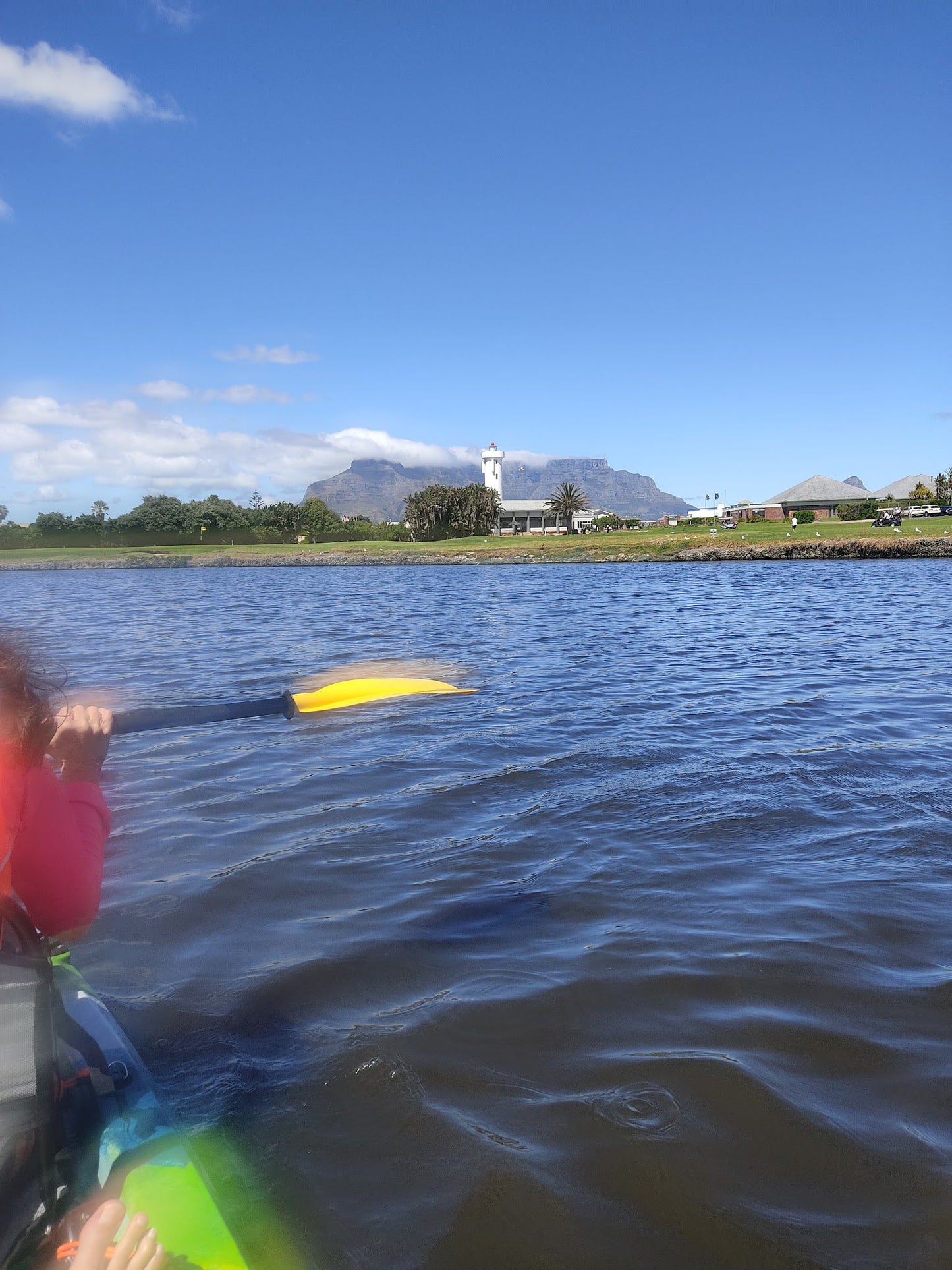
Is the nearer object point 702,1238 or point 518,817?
point 702,1238

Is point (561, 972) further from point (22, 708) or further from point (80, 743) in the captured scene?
point (22, 708)

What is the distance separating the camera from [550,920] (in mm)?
4113

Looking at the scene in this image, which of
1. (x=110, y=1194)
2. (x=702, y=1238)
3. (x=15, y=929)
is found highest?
(x=15, y=929)

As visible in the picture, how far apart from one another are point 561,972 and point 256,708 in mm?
1913

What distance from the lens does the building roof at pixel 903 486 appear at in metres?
132

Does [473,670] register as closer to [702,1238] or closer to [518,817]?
[518,817]

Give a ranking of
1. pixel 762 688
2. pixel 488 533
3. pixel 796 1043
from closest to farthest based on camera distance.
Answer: pixel 796 1043
pixel 762 688
pixel 488 533

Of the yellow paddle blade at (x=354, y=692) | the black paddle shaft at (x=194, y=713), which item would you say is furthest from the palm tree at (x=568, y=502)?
the black paddle shaft at (x=194, y=713)

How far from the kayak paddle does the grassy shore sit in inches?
1798

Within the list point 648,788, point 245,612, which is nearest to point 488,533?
point 245,612

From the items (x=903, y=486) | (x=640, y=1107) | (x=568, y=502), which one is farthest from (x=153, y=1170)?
(x=903, y=486)

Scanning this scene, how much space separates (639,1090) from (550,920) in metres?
1.33

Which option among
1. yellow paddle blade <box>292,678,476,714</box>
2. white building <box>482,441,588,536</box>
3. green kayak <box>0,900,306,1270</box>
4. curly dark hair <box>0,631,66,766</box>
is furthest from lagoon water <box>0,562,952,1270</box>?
white building <box>482,441,588,536</box>

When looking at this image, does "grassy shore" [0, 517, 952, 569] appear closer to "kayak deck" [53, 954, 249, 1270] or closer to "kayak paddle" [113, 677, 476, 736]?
"kayak paddle" [113, 677, 476, 736]
